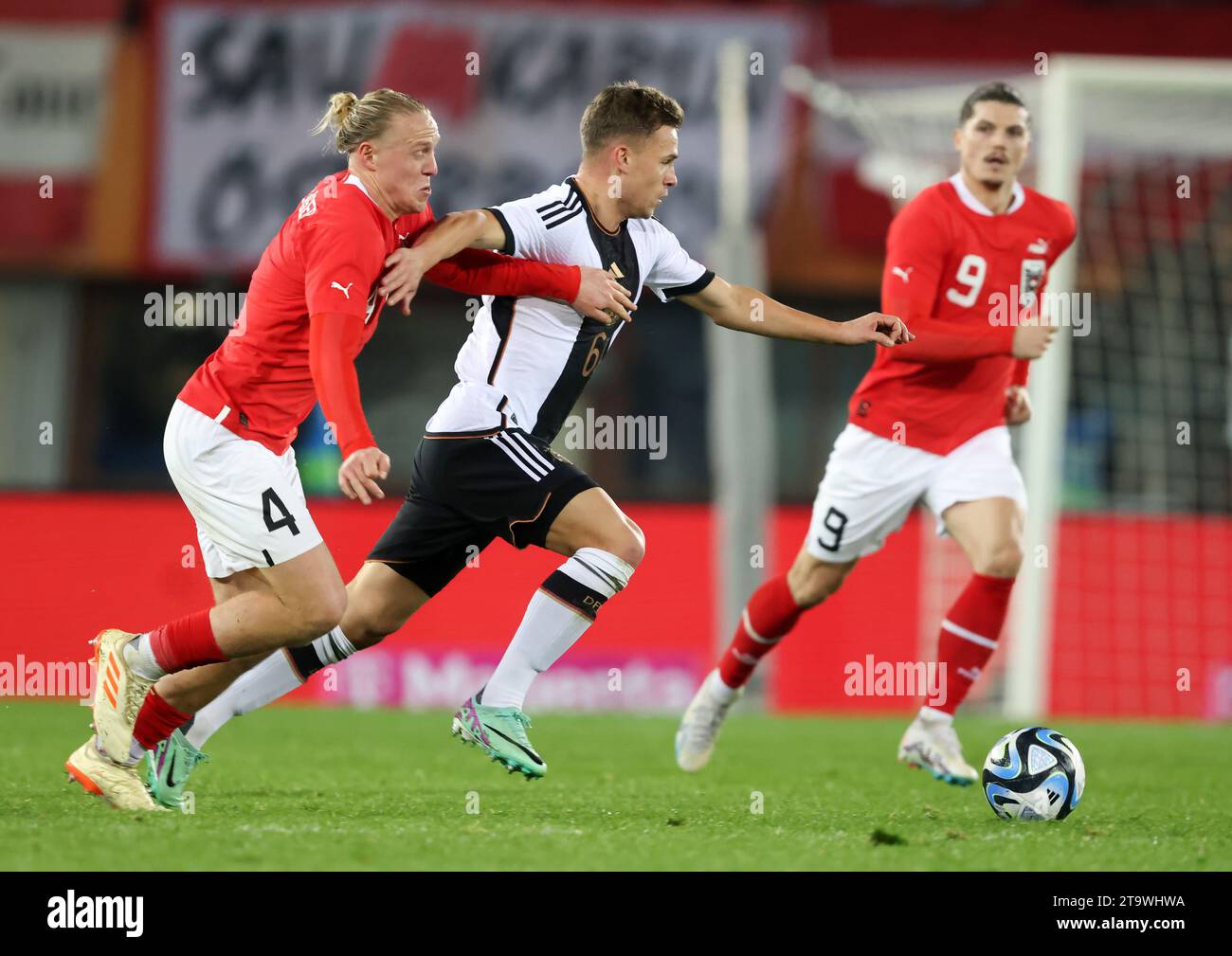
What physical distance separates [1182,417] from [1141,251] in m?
1.46

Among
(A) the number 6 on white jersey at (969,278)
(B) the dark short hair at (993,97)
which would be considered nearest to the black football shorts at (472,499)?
(A) the number 6 on white jersey at (969,278)

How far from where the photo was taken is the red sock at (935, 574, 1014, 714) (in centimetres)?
661

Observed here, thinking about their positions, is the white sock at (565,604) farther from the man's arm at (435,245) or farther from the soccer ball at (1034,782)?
the soccer ball at (1034,782)

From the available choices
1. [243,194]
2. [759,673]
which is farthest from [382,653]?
[243,194]

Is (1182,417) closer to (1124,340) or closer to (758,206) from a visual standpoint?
(1124,340)

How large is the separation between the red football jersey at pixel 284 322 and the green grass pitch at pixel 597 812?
1190mm

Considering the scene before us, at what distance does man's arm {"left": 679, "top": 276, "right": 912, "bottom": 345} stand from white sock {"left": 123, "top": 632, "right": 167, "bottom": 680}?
6.84 feet

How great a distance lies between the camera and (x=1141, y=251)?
14.9 meters

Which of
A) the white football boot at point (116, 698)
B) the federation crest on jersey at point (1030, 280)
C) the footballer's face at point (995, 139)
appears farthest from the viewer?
the federation crest on jersey at point (1030, 280)

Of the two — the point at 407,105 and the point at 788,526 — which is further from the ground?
the point at 407,105

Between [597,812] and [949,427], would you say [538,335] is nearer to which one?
[597,812]

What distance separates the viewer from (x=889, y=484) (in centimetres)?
682

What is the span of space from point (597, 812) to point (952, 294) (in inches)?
101

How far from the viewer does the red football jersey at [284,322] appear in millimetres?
5090
